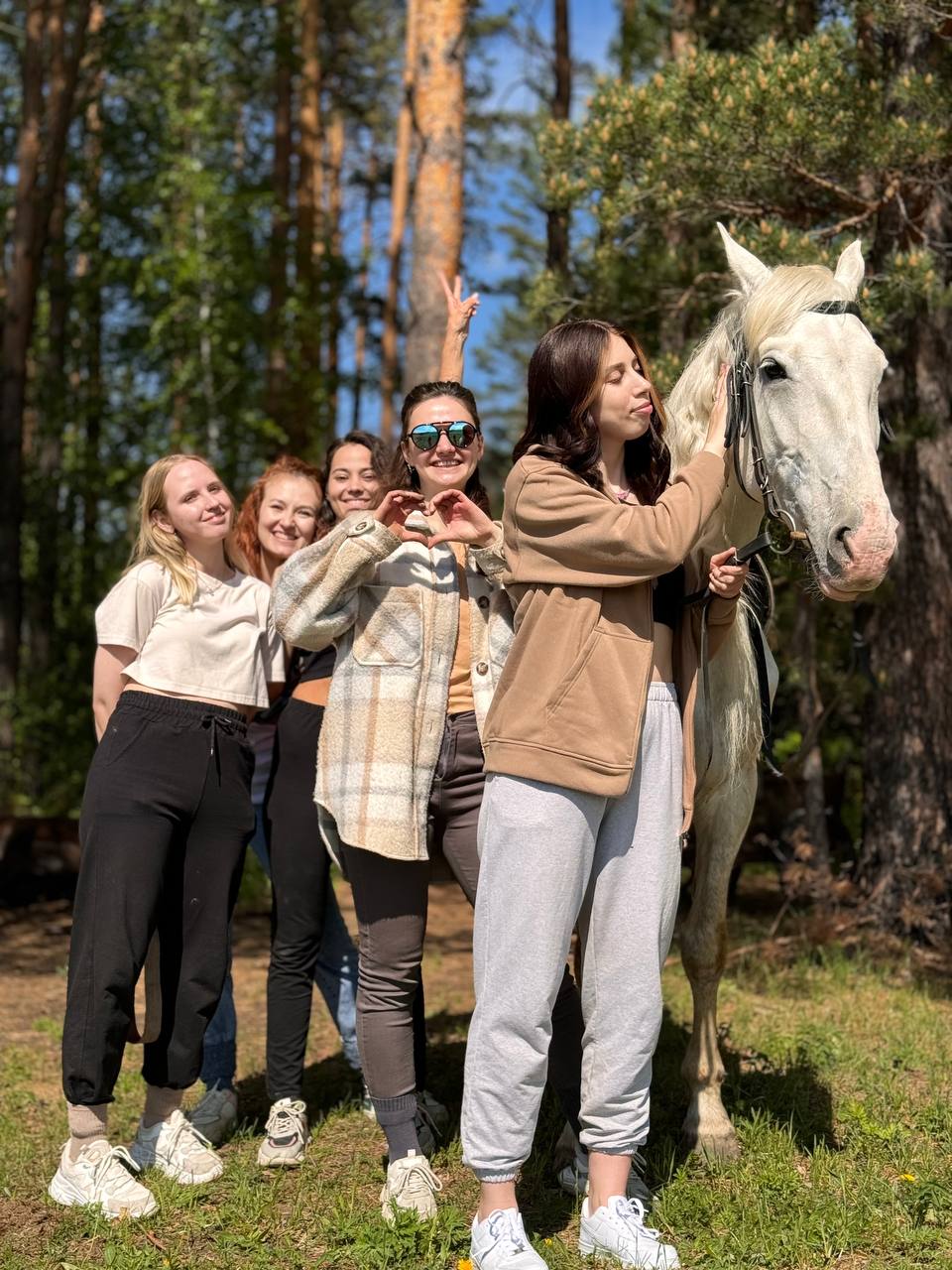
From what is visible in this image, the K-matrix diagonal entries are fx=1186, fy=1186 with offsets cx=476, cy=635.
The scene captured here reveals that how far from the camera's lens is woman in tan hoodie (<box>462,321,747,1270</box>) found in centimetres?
257

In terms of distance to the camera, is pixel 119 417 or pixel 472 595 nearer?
pixel 472 595

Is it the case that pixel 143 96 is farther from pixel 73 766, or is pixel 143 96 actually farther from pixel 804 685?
pixel 804 685

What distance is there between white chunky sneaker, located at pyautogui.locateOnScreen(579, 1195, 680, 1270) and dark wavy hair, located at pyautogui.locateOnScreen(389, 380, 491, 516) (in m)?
1.73

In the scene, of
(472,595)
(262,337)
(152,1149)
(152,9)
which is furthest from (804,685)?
(152,9)

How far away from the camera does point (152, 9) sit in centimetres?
1271

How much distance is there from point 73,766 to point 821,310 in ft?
29.4

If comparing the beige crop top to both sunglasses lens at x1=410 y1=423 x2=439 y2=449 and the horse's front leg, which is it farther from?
the horse's front leg

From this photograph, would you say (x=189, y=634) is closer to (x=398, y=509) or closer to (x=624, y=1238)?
(x=398, y=509)

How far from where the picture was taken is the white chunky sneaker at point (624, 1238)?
263 centimetres

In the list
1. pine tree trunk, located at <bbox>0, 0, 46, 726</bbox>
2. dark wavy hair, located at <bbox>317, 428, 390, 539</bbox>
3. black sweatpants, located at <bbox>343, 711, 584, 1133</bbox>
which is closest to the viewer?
black sweatpants, located at <bbox>343, 711, 584, 1133</bbox>

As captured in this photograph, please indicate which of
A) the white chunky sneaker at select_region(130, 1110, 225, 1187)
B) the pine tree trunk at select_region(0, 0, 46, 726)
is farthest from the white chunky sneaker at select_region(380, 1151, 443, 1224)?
the pine tree trunk at select_region(0, 0, 46, 726)

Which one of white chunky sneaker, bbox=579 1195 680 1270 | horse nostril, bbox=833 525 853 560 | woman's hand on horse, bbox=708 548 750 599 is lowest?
white chunky sneaker, bbox=579 1195 680 1270

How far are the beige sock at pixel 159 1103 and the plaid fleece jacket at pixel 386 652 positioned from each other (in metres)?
1.05

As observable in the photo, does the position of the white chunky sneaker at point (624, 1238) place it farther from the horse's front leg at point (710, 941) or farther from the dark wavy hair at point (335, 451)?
the dark wavy hair at point (335, 451)
